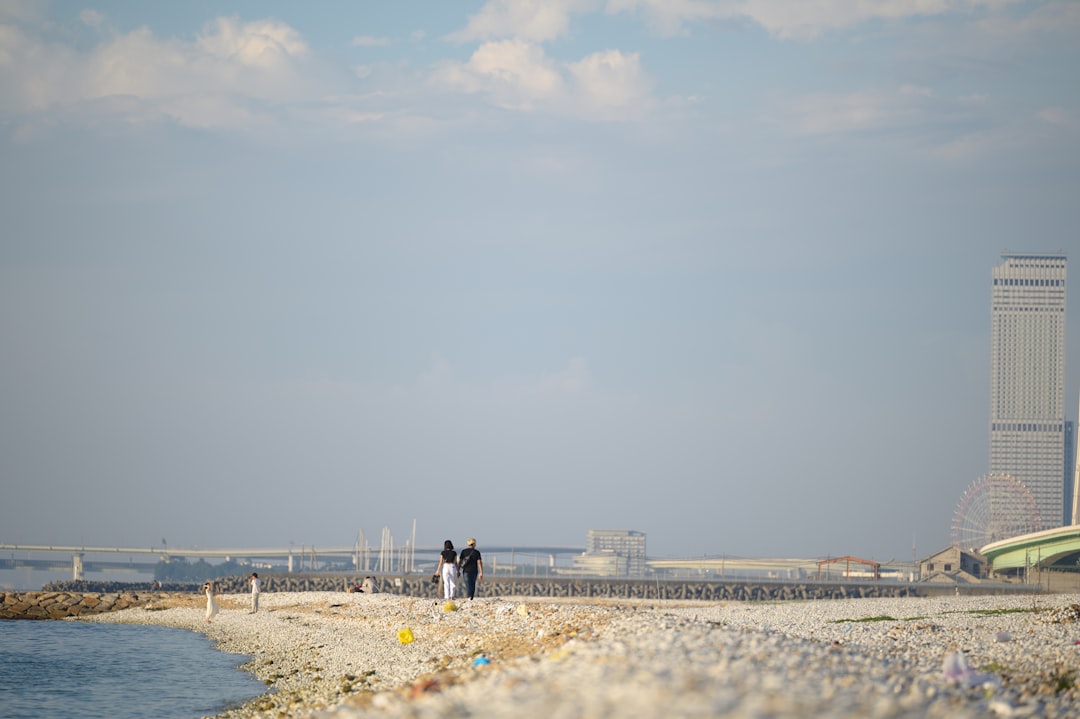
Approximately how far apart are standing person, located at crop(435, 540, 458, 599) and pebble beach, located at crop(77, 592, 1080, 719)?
1.93 feet

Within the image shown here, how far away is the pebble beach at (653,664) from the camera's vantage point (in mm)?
7180

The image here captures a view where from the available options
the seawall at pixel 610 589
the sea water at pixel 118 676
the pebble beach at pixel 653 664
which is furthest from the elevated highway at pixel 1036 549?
the sea water at pixel 118 676

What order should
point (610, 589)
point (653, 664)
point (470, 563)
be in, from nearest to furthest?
point (653, 664)
point (470, 563)
point (610, 589)

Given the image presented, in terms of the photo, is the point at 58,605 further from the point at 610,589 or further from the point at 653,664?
the point at 653,664

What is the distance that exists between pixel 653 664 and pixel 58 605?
40083mm

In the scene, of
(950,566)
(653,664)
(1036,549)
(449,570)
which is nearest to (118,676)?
(449,570)

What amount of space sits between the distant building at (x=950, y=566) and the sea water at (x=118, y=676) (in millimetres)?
48951

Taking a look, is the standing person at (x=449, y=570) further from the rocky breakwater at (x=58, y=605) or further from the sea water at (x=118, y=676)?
the rocky breakwater at (x=58, y=605)

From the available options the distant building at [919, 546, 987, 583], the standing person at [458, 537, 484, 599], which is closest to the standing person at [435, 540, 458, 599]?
the standing person at [458, 537, 484, 599]

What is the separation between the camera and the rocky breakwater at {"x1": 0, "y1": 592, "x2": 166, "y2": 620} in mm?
40406

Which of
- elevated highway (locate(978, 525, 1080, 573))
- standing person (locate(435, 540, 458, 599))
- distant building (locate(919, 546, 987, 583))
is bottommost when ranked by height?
distant building (locate(919, 546, 987, 583))

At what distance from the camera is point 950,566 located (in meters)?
65.6

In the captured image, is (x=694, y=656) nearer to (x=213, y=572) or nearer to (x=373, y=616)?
(x=373, y=616)

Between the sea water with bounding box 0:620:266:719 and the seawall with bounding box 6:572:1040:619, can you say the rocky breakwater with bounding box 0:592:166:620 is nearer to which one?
the seawall with bounding box 6:572:1040:619
